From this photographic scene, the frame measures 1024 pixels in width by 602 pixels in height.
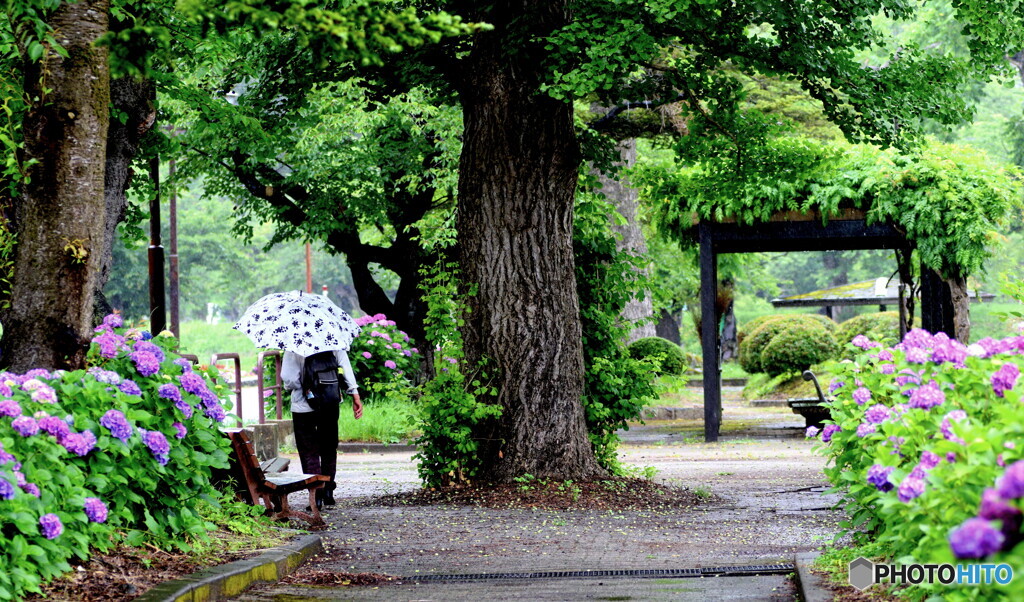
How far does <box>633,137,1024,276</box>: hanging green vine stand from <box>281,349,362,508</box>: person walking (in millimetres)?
7445

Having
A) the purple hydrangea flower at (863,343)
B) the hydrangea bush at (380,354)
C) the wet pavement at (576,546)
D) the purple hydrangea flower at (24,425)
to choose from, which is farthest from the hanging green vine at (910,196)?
the purple hydrangea flower at (24,425)

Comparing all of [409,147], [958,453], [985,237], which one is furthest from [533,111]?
[409,147]

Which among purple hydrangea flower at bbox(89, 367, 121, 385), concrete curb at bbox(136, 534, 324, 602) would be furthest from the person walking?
purple hydrangea flower at bbox(89, 367, 121, 385)

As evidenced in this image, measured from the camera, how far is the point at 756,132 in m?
12.4

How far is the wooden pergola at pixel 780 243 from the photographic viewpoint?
18.3 m

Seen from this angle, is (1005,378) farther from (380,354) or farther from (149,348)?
(380,354)

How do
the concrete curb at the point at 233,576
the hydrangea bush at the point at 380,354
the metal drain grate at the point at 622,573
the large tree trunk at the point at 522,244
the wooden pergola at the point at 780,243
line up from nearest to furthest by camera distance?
the concrete curb at the point at 233,576 → the metal drain grate at the point at 622,573 → the large tree trunk at the point at 522,244 → the wooden pergola at the point at 780,243 → the hydrangea bush at the point at 380,354

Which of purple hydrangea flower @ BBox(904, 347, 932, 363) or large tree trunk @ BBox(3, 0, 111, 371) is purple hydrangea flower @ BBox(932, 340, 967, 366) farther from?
large tree trunk @ BBox(3, 0, 111, 371)

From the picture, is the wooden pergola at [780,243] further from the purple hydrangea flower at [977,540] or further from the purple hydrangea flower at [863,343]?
the purple hydrangea flower at [977,540]

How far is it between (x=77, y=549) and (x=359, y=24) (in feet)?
8.99

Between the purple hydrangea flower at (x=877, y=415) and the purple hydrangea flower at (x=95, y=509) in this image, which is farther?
the purple hydrangea flower at (x=877, y=415)

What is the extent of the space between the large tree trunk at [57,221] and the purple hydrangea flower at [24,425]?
1531 mm

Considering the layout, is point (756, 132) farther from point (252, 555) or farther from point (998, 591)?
point (998, 591)

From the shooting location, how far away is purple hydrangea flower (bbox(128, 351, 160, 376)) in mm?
6605
